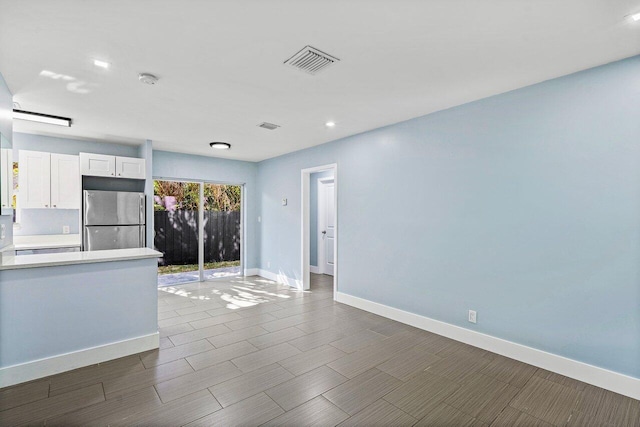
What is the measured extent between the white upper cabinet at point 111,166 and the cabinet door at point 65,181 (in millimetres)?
127

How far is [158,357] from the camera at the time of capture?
2998mm

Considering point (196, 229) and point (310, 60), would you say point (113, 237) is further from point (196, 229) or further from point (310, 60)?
point (310, 60)

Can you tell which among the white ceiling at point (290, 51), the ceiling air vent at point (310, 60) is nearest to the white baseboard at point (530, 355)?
the white ceiling at point (290, 51)

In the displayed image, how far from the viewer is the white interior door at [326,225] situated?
23.8 ft

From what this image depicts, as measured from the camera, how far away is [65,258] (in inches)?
112

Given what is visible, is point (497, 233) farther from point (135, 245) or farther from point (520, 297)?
point (135, 245)

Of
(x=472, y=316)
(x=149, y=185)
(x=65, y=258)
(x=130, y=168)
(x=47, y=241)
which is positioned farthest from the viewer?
(x=149, y=185)

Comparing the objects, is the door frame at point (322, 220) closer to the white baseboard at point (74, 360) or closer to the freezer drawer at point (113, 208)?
the freezer drawer at point (113, 208)

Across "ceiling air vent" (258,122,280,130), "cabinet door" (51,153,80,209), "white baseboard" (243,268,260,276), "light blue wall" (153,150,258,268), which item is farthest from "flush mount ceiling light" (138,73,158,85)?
"white baseboard" (243,268,260,276)

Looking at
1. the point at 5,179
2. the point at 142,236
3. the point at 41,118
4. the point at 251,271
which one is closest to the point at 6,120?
the point at 5,179

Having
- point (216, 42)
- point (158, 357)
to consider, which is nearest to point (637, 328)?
point (216, 42)

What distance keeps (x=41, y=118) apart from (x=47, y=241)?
188cm

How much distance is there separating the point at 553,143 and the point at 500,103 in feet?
2.14

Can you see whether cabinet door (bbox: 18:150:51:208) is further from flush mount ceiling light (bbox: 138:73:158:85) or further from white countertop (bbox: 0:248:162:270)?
flush mount ceiling light (bbox: 138:73:158:85)
